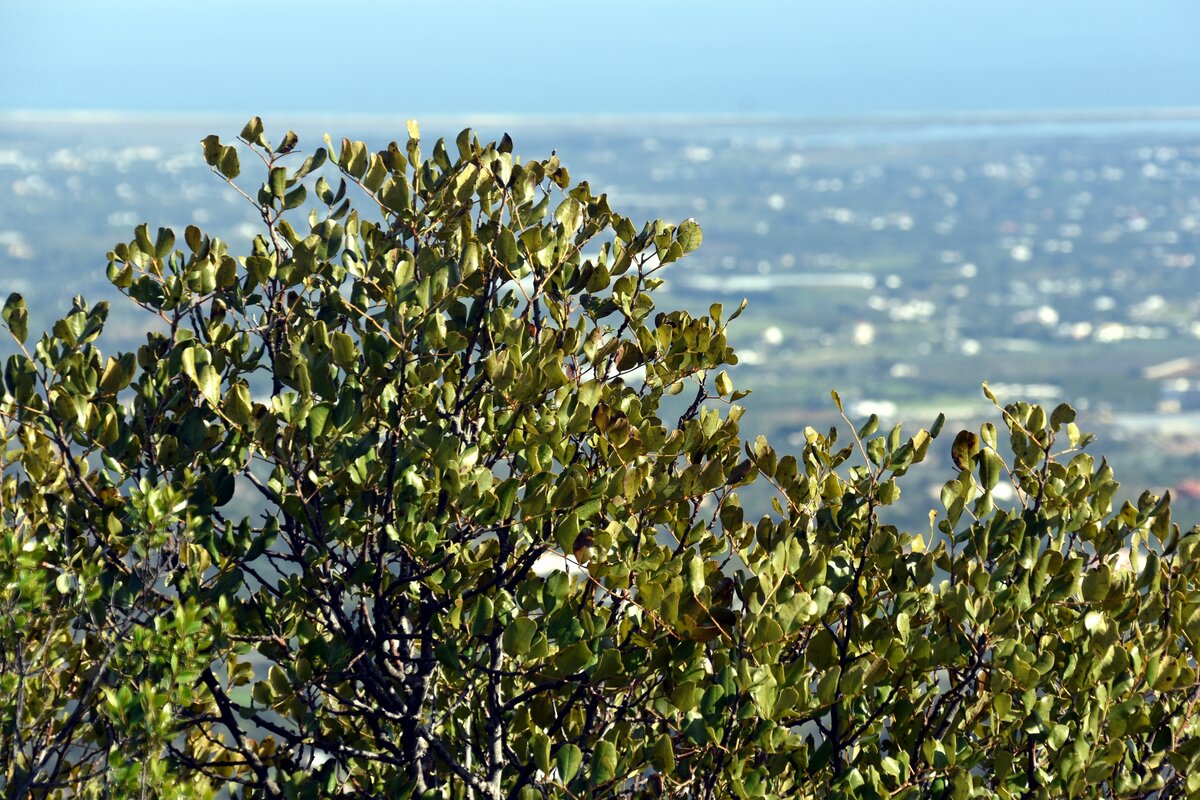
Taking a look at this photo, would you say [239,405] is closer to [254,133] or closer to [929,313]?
[254,133]

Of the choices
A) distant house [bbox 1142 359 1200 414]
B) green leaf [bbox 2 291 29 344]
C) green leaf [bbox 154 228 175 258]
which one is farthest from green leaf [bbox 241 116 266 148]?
distant house [bbox 1142 359 1200 414]

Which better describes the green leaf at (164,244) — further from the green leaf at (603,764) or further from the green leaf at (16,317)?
the green leaf at (603,764)

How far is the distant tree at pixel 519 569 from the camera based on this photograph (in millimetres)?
3824

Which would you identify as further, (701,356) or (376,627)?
(701,356)

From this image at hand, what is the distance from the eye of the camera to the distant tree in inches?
151

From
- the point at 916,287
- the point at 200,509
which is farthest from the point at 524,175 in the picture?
the point at 916,287

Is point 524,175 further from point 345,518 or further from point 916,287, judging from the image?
point 916,287

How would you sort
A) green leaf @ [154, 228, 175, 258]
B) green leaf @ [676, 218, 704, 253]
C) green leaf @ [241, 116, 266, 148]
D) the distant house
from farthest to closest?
1. the distant house
2. green leaf @ [676, 218, 704, 253]
3. green leaf @ [241, 116, 266, 148]
4. green leaf @ [154, 228, 175, 258]

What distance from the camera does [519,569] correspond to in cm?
433

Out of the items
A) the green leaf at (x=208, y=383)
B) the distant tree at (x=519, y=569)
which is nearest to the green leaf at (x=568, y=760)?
the distant tree at (x=519, y=569)

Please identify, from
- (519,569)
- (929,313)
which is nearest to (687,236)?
(519,569)

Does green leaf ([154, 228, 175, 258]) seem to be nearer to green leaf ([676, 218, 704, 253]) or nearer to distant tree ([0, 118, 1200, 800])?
distant tree ([0, 118, 1200, 800])

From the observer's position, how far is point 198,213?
186125 mm

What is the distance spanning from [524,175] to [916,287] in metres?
174
